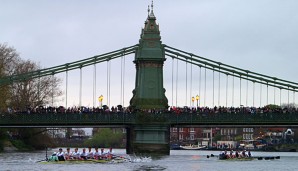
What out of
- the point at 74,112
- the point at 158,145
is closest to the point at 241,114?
the point at 158,145

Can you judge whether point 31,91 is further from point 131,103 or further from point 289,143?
point 289,143

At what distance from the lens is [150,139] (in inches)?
4668

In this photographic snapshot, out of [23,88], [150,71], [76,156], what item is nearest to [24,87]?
[23,88]

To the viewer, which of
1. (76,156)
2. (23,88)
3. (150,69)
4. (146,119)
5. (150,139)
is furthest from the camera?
(23,88)

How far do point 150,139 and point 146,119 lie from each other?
8.40 ft

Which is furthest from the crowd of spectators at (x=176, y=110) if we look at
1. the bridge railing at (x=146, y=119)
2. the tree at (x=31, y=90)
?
the tree at (x=31, y=90)

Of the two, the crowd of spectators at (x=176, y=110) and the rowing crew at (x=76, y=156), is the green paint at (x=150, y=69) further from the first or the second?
the rowing crew at (x=76, y=156)

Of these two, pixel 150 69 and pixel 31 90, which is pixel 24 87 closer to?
pixel 31 90

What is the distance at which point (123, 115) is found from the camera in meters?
118

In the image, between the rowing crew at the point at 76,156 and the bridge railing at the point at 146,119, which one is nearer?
the rowing crew at the point at 76,156

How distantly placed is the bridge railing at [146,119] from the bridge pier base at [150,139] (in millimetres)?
939

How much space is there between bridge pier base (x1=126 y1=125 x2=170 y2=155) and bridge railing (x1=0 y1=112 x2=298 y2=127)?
939 millimetres

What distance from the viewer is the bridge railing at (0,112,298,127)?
117312 mm

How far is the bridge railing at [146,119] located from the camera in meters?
117
